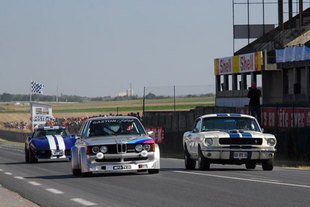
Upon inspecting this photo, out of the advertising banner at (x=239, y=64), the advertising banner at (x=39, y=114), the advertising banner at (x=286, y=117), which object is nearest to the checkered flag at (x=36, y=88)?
the advertising banner at (x=39, y=114)

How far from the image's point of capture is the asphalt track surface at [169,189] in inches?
578

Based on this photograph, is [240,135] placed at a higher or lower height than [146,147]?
higher

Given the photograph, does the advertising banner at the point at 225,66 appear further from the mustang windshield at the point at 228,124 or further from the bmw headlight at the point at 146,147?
the bmw headlight at the point at 146,147

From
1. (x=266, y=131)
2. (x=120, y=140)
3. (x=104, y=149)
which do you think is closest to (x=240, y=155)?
(x=120, y=140)

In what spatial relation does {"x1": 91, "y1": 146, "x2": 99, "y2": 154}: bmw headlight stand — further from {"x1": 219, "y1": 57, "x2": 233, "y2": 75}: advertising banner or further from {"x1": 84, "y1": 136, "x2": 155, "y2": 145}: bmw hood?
{"x1": 219, "y1": 57, "x2": 233, "y2": 75}: advertising banner

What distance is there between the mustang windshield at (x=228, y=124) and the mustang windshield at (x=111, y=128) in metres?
2.29

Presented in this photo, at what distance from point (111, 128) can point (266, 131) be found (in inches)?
425

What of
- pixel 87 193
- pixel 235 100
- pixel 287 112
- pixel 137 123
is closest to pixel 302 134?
pixel 287 112

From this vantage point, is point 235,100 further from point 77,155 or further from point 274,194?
point 274,194

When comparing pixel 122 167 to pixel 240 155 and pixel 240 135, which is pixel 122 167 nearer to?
pixel 240 155

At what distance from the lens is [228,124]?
23875 mm

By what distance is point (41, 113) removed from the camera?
3538 inches

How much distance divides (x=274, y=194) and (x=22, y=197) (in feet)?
15.1

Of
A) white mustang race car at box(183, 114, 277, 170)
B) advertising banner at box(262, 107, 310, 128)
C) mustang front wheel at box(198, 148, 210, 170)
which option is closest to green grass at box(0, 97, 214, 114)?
advertising banner at box(262, 107, 310, 128)
